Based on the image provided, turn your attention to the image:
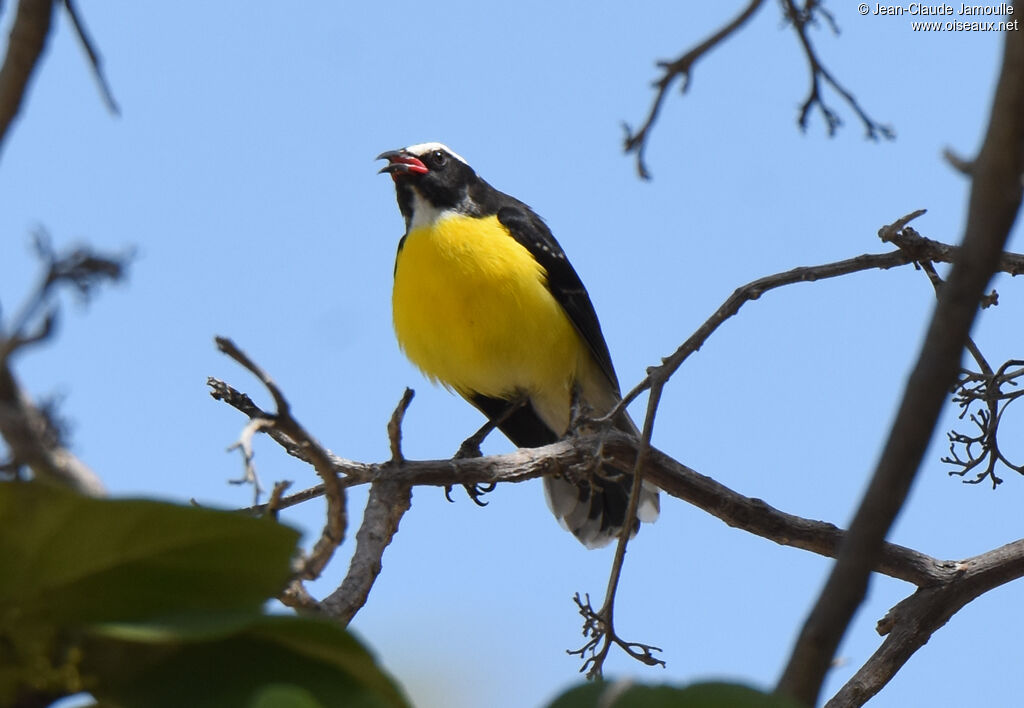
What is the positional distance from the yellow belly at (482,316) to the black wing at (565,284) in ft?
0.18

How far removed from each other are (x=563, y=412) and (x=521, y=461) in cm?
266

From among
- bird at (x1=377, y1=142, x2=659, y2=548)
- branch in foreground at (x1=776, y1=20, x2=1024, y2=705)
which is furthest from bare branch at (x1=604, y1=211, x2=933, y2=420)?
bird at (x1=377, y1=142, x2=659, y2=548)

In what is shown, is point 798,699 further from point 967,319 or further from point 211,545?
point 211,545

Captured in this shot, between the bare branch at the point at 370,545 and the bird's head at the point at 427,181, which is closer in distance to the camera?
the bare branch at the point at 370,545

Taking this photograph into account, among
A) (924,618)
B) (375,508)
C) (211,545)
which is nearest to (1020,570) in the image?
(924,618)

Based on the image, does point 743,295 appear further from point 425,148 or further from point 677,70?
point 425,148

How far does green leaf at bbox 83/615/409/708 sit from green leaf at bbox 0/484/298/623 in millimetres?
28

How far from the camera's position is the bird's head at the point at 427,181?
6484mm

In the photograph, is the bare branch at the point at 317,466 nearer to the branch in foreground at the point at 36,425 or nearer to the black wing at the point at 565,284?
the branch in foreground at the point at 36,425

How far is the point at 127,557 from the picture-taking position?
854 mm

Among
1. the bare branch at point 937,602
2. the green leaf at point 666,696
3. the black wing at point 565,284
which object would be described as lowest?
the green leaf at point 666,696

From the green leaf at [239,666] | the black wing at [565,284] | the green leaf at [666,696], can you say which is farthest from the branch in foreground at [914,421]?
the black wing at [565,284]

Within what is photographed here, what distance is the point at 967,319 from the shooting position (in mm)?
958

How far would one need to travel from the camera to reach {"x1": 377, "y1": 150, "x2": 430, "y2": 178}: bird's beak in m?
6.51
